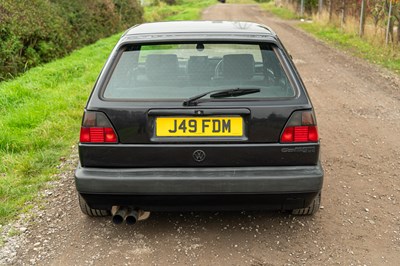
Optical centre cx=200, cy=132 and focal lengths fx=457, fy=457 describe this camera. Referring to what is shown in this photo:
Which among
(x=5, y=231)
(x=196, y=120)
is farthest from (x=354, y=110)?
(x=5, y=231)

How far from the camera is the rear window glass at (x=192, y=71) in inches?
137

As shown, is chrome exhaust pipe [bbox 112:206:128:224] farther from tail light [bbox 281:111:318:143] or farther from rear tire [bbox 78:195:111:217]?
tail light [bbox 281:111:318:143]

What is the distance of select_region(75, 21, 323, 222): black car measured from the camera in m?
3.35

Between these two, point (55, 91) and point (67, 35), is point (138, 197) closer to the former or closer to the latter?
point (55, 91)

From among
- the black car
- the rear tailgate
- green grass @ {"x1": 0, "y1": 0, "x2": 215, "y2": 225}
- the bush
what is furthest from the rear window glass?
the bush

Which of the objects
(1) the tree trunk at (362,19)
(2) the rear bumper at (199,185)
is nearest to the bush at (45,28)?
(2) the rear bumper at (199,185)

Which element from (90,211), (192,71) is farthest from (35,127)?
(192,71)

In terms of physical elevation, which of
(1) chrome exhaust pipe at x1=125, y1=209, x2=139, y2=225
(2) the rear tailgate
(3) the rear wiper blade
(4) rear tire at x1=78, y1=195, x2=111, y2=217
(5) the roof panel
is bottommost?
(4) rear tire at x1=78, y1=195, x2=111, y2=217

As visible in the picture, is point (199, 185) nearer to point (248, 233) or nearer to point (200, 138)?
point (200, 138)

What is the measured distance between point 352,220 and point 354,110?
13.7 feet

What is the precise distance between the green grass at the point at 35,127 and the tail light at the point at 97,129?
4.46 ft

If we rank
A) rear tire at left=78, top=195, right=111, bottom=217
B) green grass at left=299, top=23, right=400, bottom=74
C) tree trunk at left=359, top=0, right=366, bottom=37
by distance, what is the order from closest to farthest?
rear tire at left=78, top=195, right=111, bottom=217 < green grass at left=299, top=23, right=400, bottom=74 < tree trunk at left=359, top=0, right=366, bottom=37

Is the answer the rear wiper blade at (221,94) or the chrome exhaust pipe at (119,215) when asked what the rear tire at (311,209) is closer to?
the rear wiper blade at (221,94)

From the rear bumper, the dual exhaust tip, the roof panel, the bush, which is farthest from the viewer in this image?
the bush
